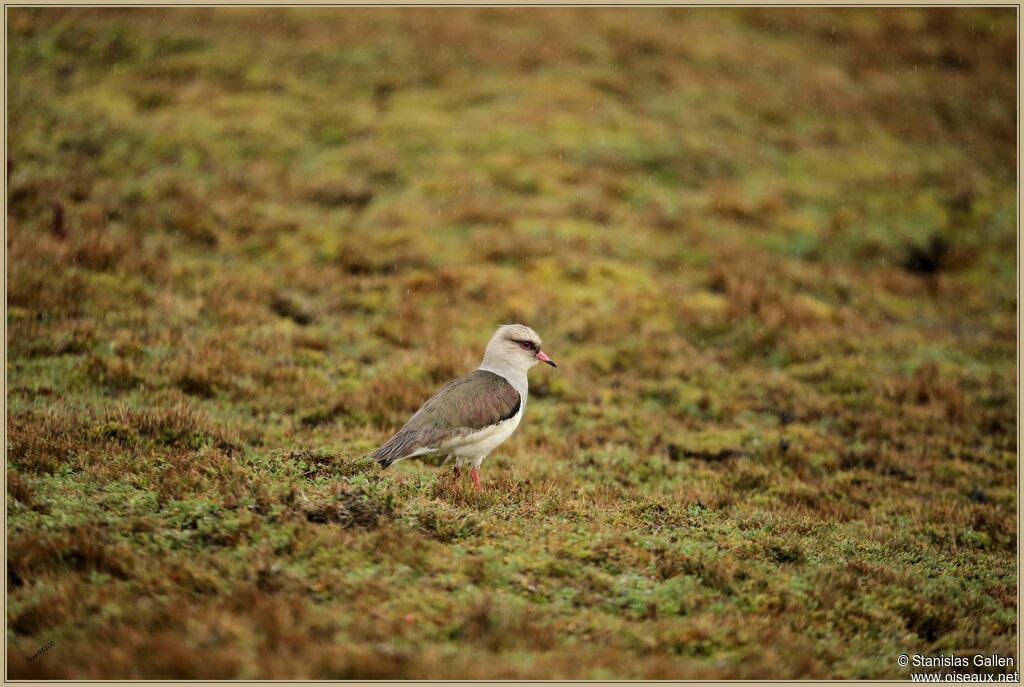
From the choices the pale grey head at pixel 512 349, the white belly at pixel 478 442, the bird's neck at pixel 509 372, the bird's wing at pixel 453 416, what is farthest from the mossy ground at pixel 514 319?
the pale grey head at pixel 512 349

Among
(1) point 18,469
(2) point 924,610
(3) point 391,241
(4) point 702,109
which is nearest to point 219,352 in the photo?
(1) point 18,469

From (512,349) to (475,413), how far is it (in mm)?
1424

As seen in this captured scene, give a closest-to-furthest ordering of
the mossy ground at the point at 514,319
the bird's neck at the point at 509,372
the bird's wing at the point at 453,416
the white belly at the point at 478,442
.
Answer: the mossy ground at the point at 514,319 < the bird's wing at the point at 453,416 < the white belly at the point at 478,442 < the bird's neck at the point at 509,372

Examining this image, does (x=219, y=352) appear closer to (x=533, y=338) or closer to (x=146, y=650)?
(x=533, y=338)

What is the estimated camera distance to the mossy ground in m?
6.84

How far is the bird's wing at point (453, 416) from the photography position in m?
8.90

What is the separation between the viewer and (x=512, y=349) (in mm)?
10367

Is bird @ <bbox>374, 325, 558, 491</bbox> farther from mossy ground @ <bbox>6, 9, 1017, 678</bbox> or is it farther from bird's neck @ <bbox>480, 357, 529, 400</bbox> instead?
mossy ground @ <bbox>6, 9, 1017, 678</bbox>

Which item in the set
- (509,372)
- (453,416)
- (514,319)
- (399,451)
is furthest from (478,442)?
(514,319)

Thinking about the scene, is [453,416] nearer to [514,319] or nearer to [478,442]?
[478,442]

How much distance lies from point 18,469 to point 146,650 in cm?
399

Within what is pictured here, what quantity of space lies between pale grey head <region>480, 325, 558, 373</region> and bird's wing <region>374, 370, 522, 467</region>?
0.53 meters

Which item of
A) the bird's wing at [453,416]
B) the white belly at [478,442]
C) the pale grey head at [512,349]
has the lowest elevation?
the white belly at [478,442]

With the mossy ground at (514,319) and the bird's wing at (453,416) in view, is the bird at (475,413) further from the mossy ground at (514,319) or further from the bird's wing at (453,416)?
the mossy ground at (514,319)
